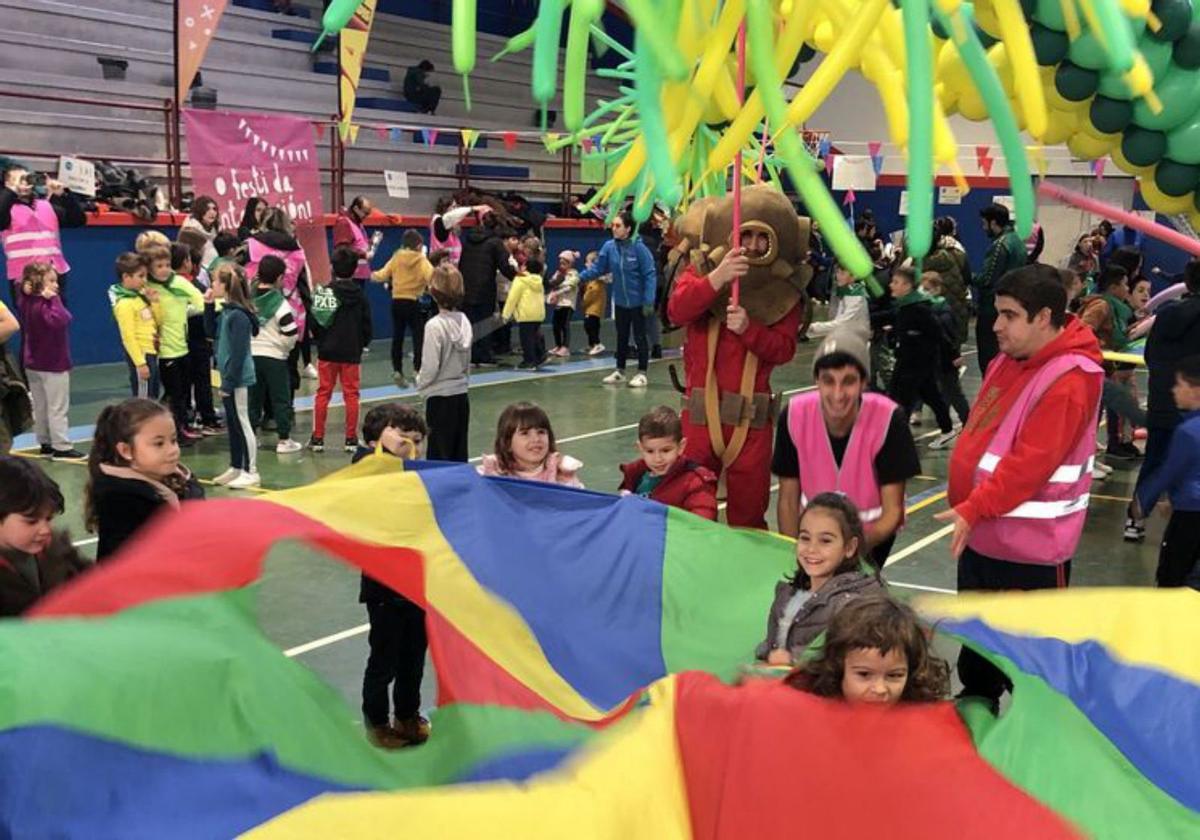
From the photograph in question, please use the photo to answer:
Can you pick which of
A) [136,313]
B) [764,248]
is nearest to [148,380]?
[136,313]

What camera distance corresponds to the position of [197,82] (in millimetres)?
16938

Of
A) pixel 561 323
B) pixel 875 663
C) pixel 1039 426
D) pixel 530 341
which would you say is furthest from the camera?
pixel 561 323

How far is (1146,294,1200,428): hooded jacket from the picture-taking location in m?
6.30

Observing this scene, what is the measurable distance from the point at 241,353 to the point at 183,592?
19.2ft

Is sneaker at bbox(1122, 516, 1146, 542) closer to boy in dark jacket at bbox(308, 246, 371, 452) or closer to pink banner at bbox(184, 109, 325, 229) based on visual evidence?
boy in dark jacket at bbox(308, 246, 371, 452)

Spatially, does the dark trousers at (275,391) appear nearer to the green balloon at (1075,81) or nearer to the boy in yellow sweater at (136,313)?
the boy in yellow sweater at (136,313)

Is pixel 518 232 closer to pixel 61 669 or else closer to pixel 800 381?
pixel 800 381

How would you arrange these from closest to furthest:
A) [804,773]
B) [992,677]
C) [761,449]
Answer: [804,773]
[992,677]
[761,449]

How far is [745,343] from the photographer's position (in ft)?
15.3

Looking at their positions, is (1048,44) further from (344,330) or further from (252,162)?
(252,162)

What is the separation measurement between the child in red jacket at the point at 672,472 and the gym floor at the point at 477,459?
85cm

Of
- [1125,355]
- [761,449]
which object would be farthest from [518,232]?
[761,449]

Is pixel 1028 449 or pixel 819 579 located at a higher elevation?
pixel 1028 449

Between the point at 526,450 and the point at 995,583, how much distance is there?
1.64 meters
